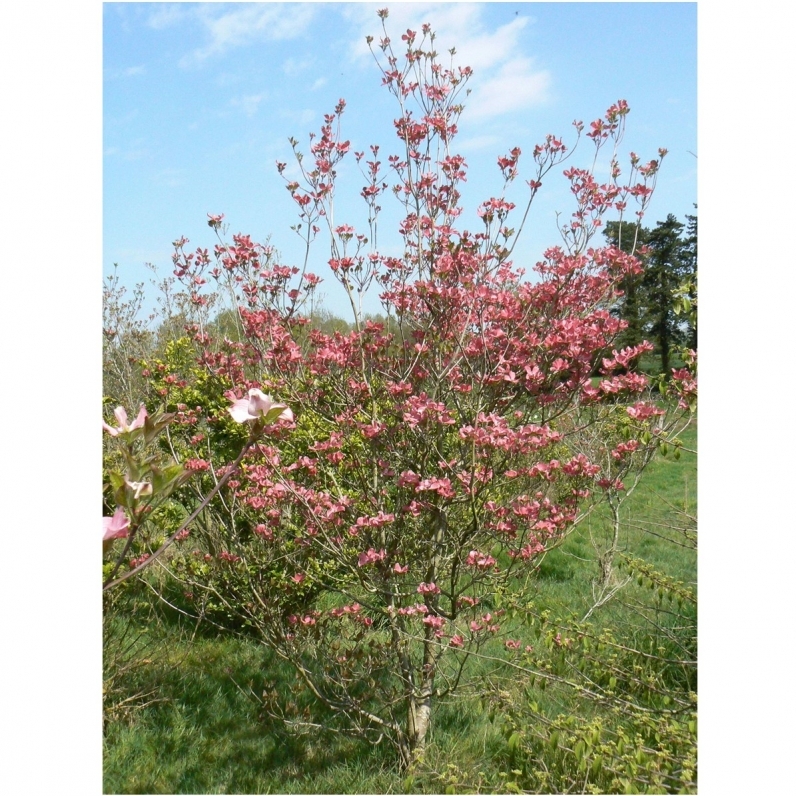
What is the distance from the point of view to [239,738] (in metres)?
3.27

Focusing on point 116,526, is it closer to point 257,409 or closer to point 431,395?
point 257,409

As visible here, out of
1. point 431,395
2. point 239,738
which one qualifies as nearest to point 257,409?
point 431,395

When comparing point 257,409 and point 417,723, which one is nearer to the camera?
point 257,409

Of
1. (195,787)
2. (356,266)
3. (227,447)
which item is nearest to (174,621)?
(227,447)

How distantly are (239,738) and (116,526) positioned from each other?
2.79 metres

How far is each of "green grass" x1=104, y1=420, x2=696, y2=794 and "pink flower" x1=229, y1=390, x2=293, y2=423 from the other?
1735 mm

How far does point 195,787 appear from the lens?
292cm

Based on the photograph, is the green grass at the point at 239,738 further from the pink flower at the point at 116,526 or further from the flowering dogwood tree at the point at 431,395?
the pink flower at the point at 116,526

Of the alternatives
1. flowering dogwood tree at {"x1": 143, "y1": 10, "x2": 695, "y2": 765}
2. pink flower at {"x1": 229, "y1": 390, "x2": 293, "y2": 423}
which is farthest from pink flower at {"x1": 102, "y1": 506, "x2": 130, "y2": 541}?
flowering dogwood tree at {"x1": 143, "y1": 10, "x2": 695, "y2": 765}

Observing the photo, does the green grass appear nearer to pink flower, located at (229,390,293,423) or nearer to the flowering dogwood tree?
the flowering dogwood tree

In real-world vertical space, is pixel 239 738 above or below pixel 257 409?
below

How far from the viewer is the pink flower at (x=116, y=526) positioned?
907 mm

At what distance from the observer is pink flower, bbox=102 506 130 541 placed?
35.7 inches

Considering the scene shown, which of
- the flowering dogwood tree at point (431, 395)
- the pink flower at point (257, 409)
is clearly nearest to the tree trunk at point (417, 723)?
the flowering dogwood tree at point (431, 395)
